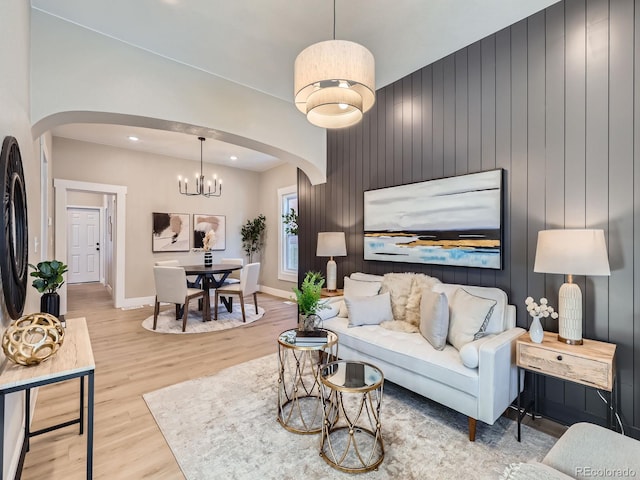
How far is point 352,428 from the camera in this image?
5.59ft

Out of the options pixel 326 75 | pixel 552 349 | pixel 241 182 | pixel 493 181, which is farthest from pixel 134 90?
pixel 241 182

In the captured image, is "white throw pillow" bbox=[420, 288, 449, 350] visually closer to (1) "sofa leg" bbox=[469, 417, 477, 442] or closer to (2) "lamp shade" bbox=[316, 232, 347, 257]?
(1) "sofa leg" bbox=[469, 417, 477, 442]

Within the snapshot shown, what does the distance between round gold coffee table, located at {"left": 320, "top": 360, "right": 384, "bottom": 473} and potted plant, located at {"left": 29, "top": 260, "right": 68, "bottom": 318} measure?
206cm

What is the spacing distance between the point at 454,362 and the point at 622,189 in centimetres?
163

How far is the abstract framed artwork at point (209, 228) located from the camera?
21.7ft

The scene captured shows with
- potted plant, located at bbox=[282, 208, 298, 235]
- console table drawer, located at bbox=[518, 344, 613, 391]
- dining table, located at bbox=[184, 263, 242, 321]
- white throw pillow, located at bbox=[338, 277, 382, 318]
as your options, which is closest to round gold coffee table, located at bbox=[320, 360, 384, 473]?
console table drawer, located at bbox=[518, 344, 613, 391]

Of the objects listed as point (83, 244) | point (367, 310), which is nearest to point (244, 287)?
point (367, 310)

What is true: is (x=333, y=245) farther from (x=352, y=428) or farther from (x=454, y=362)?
(x=352, y=428)

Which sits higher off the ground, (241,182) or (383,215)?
(241,182)

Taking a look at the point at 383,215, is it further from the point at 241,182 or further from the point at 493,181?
the point at 241,182

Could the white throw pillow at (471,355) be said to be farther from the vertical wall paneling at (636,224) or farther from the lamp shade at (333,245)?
the lamp shade at (333,245)

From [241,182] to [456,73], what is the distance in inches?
215

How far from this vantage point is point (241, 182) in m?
7.31

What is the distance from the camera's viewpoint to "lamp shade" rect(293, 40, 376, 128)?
6.10 feet
